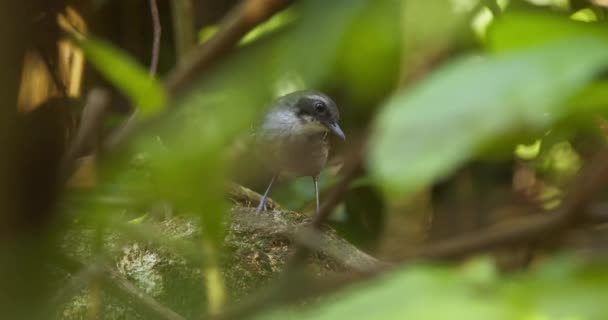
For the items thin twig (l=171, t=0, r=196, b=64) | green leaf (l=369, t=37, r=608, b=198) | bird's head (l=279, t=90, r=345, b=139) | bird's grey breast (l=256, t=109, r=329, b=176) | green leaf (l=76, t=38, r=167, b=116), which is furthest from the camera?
bird's head (l=279, t=90, r=345, b=139)

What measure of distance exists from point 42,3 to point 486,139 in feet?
0.89

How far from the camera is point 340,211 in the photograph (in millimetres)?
1872

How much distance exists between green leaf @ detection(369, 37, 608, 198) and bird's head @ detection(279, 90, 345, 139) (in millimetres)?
1887

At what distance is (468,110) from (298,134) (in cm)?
234

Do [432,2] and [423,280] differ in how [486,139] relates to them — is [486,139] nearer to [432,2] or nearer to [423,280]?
[423,280]

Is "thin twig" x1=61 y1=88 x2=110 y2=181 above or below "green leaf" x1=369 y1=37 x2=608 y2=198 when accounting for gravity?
below

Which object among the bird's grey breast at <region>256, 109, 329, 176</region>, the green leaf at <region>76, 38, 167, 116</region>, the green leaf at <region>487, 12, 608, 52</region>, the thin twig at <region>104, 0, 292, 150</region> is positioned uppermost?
the green leaf at <region>487, 12, 608, 52</region>

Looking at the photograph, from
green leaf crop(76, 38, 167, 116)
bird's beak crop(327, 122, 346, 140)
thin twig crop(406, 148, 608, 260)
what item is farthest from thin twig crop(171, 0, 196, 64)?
thin twig crop(406, 148, 608, 260)

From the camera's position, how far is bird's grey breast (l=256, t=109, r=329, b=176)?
2.18 meters

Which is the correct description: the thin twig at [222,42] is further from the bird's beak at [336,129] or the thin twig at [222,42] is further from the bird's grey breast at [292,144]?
the bird's beak at [336,129]

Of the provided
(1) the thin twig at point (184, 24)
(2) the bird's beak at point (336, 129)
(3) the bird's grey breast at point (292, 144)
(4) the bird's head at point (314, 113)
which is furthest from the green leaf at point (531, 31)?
(2) the bird's beak at point (336, 129)

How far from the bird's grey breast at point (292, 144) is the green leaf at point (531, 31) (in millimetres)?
1626

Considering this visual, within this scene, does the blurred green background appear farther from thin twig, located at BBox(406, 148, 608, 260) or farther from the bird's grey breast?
the bird's grey breast

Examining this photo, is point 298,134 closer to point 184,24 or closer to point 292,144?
point 292,144
